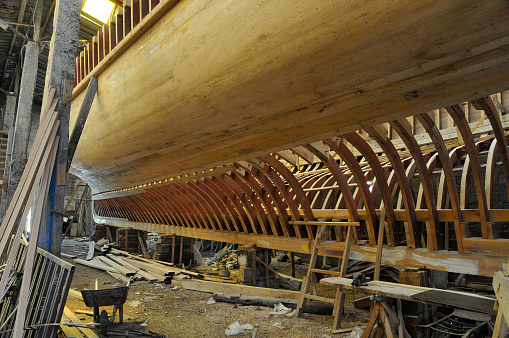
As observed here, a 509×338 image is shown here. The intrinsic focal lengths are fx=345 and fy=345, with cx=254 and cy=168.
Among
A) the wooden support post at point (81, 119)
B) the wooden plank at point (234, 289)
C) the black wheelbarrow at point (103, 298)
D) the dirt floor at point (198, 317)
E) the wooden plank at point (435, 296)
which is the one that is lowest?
the dirt floor at point (198, 317)

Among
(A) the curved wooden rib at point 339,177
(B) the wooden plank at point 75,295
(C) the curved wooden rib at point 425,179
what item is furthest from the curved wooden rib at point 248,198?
(B) the wooden plank at point 75,295

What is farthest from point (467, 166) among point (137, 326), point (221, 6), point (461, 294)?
point (137, 326)

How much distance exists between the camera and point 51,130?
3428mm

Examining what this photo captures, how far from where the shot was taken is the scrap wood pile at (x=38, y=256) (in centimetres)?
242

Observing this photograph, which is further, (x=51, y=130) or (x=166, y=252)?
(x=166, y=252)

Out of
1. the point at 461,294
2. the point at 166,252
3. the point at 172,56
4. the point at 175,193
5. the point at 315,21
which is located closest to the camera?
the point at 315,21

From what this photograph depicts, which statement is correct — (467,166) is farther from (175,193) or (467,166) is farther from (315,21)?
(175,193)

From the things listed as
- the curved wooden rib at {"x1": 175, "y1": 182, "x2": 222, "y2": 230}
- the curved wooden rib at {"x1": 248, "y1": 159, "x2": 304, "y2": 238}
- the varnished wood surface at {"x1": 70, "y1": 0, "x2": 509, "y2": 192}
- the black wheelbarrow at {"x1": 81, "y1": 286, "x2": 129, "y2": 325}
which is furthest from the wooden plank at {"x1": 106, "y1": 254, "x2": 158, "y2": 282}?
the varnished wood surface at {"x1": 70, "y1": 0, "x2": 509, "y2": 192}

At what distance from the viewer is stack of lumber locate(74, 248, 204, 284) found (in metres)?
6.79

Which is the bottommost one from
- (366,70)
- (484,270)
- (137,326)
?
(137,326)

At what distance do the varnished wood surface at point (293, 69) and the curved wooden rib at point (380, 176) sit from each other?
39.3 inches

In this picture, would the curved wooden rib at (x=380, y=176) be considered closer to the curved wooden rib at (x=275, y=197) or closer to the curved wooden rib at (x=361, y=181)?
the curved wooden rib at (x=361, y=181)

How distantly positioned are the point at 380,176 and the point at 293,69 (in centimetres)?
229

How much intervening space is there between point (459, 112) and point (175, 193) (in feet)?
17.4
